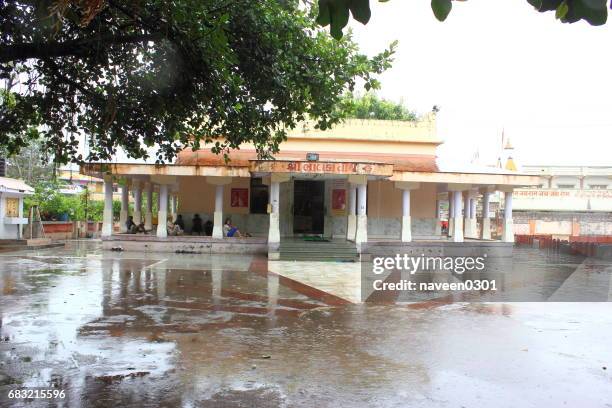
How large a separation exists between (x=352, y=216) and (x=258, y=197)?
436 cm

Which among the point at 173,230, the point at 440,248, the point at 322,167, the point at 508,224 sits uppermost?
the point at 322,167

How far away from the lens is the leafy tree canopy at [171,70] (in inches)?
253

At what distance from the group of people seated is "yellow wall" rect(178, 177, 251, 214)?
422 millimetres

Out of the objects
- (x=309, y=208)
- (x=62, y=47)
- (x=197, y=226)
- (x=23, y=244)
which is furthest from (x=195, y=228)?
(x=62, y=47)

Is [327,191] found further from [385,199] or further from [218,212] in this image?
[218,212]

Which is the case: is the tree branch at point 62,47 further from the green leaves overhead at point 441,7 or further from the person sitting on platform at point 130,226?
the person sitting on platform at point 130,226

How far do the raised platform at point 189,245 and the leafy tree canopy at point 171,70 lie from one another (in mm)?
9461

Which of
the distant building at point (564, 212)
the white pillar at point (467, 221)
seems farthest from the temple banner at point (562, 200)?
the white pillar at point (467, 221)

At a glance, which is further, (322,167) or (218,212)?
(218,212)

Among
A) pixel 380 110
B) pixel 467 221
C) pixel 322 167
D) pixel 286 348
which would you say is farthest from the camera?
pixel 380 110

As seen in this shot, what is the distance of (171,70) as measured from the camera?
7.27 m

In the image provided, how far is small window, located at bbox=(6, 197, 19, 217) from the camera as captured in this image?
2202cm

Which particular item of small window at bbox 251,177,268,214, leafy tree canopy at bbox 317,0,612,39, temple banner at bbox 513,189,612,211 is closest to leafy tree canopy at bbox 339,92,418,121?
temple banner at bbox 513,189,612,211

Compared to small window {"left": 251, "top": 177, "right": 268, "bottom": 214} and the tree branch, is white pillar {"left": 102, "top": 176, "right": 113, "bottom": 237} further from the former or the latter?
the tree branch
